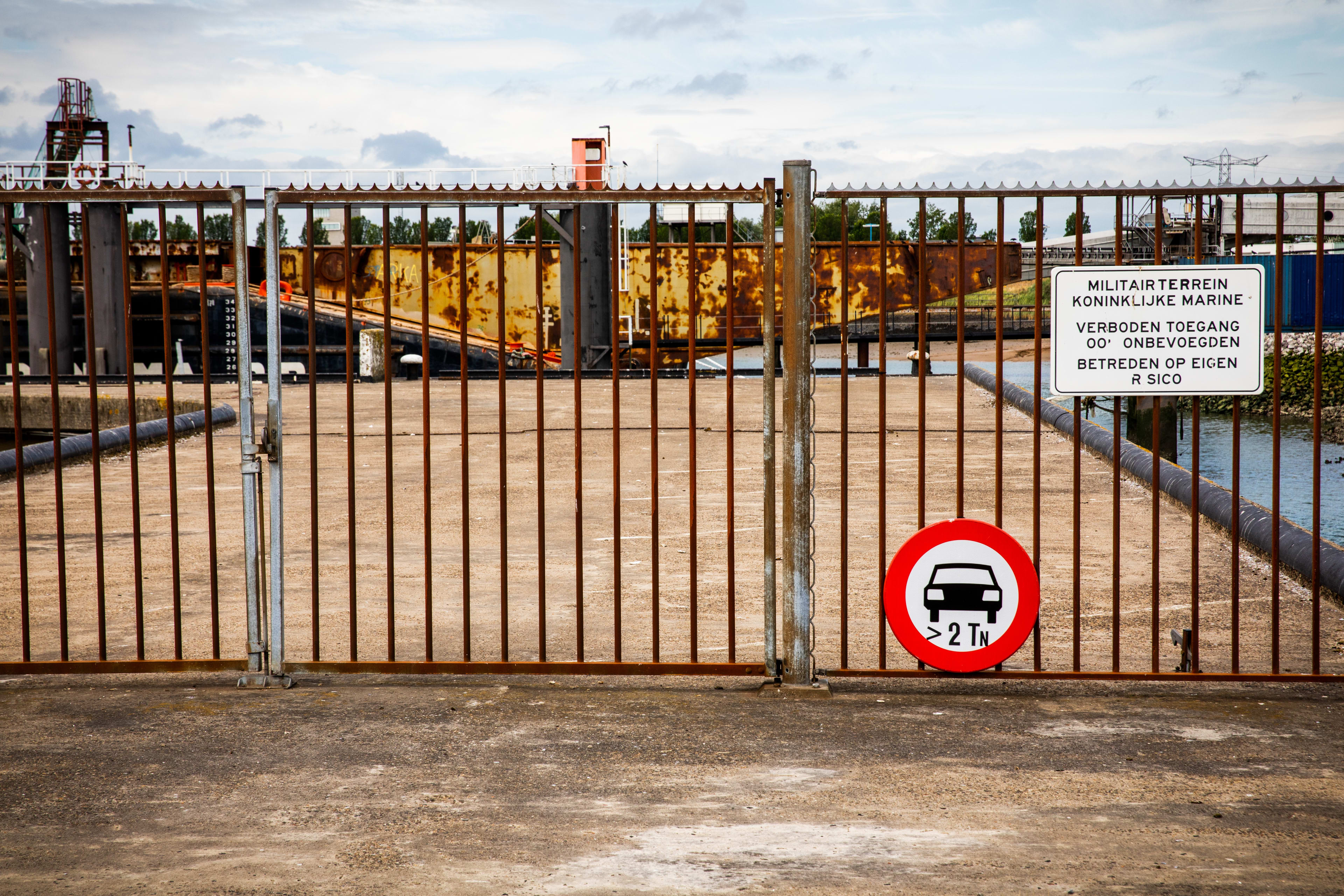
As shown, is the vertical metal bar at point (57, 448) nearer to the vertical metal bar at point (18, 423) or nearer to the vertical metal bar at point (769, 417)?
the vertical metal bar at point (18, 423)

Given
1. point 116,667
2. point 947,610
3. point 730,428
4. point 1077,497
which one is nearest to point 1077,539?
point 1077,497

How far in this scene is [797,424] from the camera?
488 centimetres

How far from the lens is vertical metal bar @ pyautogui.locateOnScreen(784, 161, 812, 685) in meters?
4.78

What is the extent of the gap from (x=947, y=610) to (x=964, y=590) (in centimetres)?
12

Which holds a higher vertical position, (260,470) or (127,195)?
(127,195)

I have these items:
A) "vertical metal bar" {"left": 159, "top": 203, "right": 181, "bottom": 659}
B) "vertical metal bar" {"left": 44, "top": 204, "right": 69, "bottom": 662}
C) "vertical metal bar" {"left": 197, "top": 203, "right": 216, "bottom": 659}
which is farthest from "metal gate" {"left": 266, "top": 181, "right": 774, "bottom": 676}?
"vertical metal bar" {"left": 44, "top": 204, "right": 69, "bottom": 662}

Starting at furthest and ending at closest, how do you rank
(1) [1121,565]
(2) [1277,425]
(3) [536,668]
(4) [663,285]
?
(4) [663,285], (1) [1121,565], (3) [536,668], (2) [1277,425]

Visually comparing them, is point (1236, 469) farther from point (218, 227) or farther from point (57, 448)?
point (218, 227)

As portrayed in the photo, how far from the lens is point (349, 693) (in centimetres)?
496

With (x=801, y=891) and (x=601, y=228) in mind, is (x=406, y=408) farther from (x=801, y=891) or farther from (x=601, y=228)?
(x=801, y=891)

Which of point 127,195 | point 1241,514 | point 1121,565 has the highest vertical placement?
point 127,195

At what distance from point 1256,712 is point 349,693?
3596 mm

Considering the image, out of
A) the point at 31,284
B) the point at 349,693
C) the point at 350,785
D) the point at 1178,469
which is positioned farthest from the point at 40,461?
the point at 31,284

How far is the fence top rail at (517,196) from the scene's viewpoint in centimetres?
470
